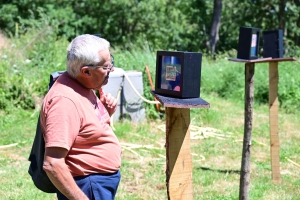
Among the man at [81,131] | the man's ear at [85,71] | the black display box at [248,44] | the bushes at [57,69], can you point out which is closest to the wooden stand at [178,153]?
the man at [81,131]

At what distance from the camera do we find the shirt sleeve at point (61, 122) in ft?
8.19

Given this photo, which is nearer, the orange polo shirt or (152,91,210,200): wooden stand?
the orange polo shirt

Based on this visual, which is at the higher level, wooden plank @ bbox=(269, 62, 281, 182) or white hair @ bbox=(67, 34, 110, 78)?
white hair @ bbox=(67, 34, 110, 78)

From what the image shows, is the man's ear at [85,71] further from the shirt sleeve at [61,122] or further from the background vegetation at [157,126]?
the background vegetation at [157,126]

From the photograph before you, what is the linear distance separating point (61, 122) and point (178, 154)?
963 mm

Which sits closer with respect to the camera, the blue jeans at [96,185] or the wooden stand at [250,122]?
the blue jeans at [96,185]

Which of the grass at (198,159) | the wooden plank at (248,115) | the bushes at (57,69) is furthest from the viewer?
the bushes at (57,69)

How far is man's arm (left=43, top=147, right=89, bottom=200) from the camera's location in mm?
2516

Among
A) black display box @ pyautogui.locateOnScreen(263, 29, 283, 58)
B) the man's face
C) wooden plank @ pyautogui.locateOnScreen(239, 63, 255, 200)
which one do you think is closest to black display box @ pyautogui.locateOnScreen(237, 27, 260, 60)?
wooden plank @ pyautogui.locateOnScreen(239, 63, 255, 200)

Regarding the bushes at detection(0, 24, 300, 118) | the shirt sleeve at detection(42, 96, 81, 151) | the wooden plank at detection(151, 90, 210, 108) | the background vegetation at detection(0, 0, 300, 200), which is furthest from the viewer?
the bushes at detection(0, 24, 300, 118)

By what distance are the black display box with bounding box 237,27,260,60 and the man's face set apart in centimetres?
284

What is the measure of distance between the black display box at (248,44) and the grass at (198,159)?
4.92ft

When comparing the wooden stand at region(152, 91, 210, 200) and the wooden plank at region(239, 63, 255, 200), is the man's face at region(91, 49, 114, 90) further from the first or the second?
the wooden plank at region(239, 63, 255, 200)

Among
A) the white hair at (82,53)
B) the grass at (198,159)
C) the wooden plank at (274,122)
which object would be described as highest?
the white hair at (82,53)
